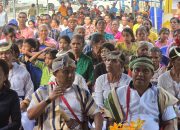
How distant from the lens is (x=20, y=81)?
6.28m

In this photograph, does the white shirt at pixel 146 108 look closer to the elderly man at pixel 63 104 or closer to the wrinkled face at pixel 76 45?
the elderly man at pixel 63 104

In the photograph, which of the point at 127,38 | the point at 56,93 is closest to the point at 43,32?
the point at 127,38

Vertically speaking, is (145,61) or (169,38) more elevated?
(145,61)

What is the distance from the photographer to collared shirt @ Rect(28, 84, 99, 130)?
450 cm

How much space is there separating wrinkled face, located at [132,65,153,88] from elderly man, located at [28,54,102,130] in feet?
1.69

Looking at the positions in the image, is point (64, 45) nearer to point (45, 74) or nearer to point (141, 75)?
point (45, 74)

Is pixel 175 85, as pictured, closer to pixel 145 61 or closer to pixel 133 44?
pixel 145 61

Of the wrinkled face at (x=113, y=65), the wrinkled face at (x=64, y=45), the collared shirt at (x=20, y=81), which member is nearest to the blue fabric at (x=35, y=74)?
the collared shirt at (x=20, y=81)

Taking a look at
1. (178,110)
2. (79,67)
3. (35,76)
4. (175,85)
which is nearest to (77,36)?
(79,67)

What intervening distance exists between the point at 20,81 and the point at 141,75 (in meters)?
2.20

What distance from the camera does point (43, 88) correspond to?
15.2 feet

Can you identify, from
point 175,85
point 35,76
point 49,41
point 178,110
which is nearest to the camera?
point 178,110

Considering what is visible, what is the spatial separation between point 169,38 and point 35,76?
4319mm

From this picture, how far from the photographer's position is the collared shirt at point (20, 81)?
6262mm
